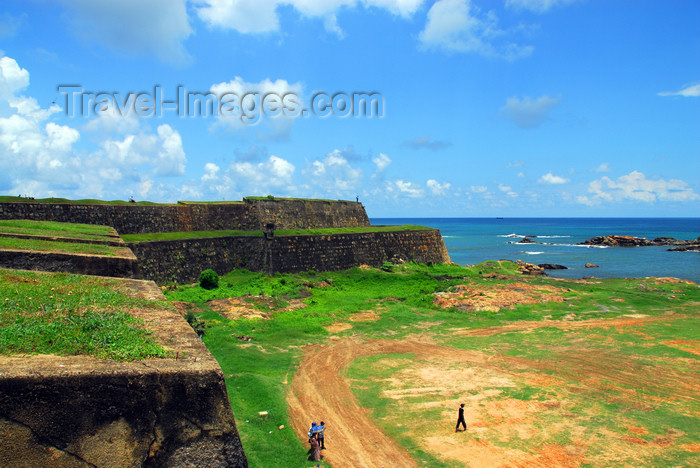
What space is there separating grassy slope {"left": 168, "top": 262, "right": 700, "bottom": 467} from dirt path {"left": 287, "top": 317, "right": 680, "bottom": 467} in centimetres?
42

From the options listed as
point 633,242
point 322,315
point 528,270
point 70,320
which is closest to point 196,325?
point 322,315

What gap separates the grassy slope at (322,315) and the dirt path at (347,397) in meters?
0.42

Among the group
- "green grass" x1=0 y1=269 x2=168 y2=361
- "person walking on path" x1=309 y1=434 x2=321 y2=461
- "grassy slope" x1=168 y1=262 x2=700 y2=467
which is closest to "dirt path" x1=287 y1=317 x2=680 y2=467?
"person walking on path" x1=309 y1=434 x2=321 y2=461

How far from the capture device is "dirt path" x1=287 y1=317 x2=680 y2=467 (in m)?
8.57

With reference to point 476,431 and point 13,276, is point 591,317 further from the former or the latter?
point 13,276

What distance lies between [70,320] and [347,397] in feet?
26.6

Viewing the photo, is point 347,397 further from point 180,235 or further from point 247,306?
point 180,235

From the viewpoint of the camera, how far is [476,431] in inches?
373

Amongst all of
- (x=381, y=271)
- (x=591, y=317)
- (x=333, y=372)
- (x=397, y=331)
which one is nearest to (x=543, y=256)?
(x=381, y=271)

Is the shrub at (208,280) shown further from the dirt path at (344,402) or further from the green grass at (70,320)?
the green grass at (70,320)

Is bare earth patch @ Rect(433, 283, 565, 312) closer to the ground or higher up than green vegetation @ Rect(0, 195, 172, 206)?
closer to the ground

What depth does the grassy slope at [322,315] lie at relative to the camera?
9.76 metres

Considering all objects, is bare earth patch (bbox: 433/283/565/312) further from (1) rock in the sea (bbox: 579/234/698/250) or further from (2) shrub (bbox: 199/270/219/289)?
(1) rock in the sea (bbox: 579/234/698/250)

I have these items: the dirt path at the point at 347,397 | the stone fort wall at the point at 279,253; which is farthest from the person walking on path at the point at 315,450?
the stone fort wall at the point at 279,253
